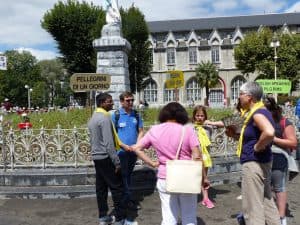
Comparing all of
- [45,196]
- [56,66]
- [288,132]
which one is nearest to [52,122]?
[45,196]

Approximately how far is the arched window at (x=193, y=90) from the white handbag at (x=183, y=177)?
76.6 m

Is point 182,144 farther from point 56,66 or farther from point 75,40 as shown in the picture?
point 56,66

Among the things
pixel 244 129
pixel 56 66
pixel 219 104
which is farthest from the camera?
pixel 56 66

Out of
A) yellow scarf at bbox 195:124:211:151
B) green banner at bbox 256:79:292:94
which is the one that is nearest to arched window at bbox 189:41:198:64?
green banner at bbox 256:79:292:94

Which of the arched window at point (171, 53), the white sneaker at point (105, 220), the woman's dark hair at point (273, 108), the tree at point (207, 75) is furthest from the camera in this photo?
the arched window at point (171, 53)

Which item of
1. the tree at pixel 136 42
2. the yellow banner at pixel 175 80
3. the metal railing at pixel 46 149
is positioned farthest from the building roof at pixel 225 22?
the metal railing at pixel 46 149

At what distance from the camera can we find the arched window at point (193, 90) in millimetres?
81375

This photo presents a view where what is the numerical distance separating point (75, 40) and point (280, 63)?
2646 centimetres

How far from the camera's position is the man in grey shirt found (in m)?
6.48

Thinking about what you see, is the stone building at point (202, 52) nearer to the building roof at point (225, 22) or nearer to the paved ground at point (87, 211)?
the building roof at point (225, 22)

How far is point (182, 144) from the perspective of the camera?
483 cm

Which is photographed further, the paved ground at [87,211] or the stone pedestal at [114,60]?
the stone pedestal at [114,60]

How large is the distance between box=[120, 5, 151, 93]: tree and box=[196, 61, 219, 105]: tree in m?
33.0

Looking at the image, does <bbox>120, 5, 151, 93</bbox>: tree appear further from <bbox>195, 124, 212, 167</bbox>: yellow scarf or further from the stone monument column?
<bbox>195, 124, 212, 167</bbox>: yellow scarf
